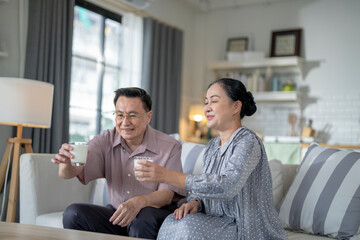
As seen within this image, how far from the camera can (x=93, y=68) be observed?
5199 millimetres

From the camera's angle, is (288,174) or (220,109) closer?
(220,109)

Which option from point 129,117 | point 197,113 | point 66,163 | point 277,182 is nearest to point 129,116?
point 129,117

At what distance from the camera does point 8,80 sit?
10.4 ft

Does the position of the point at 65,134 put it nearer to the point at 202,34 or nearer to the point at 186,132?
the point at 186,132

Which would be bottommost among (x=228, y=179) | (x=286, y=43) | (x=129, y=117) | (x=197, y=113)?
(x=228, y=179)

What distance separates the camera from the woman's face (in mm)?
2092

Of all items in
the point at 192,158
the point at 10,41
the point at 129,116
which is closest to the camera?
the point at 129,116

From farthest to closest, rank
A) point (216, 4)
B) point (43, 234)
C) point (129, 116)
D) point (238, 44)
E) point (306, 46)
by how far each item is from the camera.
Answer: point (216, 4), point (238, 44), point (306, 46), point (129, 116), point (43, 234)

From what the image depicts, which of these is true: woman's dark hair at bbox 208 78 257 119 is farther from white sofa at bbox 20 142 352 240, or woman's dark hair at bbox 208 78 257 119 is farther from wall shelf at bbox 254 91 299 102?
wall shelf at bbox 254 91 299 102

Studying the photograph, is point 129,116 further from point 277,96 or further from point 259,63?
point 259,63

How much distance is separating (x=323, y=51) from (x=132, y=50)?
8.17 feet

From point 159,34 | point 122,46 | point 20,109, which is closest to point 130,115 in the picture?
point 20,109

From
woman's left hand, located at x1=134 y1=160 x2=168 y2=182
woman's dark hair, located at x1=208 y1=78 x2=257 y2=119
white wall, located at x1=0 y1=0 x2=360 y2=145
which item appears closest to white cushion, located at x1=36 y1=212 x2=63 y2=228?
woman's left hand, located at x1=134 y1=160 x2=168 y2=182

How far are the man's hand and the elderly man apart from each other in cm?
2
